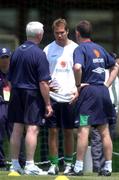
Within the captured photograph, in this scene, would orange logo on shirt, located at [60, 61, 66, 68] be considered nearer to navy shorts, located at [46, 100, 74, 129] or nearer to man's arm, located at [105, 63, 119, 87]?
navy shorts, located at [46, 100, 74, 129]

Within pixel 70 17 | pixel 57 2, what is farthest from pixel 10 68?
pixel 70 17

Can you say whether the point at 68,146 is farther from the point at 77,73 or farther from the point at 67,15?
the point at 67,15

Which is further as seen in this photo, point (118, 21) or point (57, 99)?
point (118, 21)

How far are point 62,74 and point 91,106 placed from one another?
75cm

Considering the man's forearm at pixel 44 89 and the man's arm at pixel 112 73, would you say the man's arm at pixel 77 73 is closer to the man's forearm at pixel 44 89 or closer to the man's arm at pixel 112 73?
the man's forearm at pixel 44 89

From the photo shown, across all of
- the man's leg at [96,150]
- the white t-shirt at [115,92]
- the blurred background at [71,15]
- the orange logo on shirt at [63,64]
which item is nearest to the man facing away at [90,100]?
the orange logo on shirt at [63,64]

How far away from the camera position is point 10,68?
35.5 feet

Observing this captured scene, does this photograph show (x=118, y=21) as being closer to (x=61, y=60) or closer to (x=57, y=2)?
(x=57, y=2)

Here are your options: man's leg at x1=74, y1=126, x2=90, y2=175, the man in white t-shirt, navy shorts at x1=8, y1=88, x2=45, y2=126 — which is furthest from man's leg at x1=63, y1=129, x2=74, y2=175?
navy shorts at x1=8, y1=88, x2=45, y2=126

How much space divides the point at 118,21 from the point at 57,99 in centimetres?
1174

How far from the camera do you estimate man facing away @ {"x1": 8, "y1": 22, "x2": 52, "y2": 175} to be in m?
10.6

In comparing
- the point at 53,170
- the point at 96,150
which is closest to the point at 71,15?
the point at 96,150

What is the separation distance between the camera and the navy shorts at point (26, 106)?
10641mm

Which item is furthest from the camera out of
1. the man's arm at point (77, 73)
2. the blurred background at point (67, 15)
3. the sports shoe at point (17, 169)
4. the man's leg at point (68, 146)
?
the blurred background at point (67, 15)
